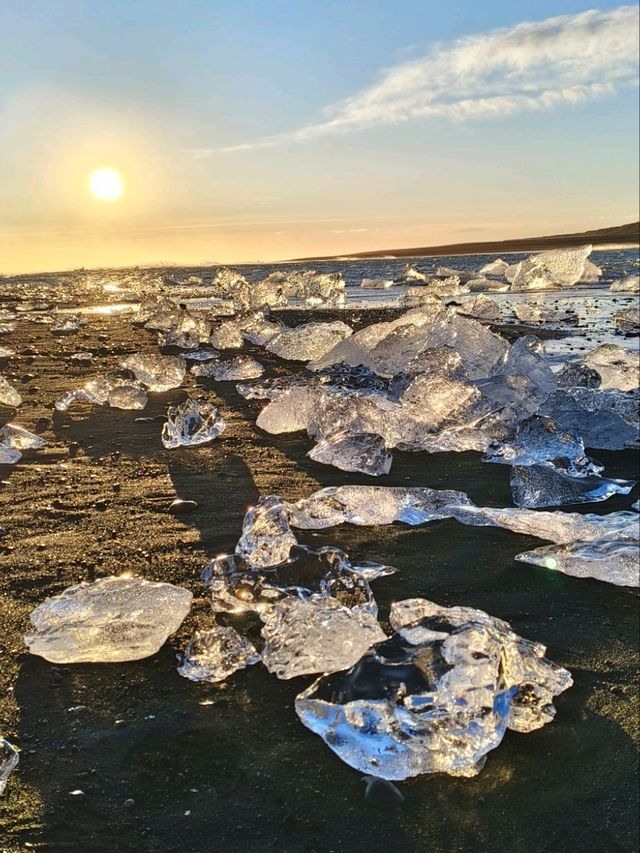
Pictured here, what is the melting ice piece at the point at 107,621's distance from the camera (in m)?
2.04

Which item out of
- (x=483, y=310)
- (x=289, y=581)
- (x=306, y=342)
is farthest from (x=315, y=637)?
(x=483, y=310)

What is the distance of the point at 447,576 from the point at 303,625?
2.48 feet

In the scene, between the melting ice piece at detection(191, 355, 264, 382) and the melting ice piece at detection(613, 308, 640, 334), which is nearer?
the melting ice piece at detection(191, 355, 264, 382)

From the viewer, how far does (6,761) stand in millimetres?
1590

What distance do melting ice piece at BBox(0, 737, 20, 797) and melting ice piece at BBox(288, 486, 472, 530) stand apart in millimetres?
1594

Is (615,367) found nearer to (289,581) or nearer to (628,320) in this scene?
(289,581)

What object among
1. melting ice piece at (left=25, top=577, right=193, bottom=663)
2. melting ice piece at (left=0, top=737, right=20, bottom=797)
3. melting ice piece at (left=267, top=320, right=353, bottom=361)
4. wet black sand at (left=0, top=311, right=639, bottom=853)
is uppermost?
melting ice piece at (left=267, top=320, right=353, bottom=361)

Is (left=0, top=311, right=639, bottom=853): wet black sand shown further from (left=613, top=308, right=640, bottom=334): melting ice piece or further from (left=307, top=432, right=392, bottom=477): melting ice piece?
(left=613, top=308, right=640, bottom=334): melting ice piece

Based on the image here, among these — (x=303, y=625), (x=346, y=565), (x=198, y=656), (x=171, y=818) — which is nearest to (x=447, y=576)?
(x=346, y=565)

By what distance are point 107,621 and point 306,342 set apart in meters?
6.13

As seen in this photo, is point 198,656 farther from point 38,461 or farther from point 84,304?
point 84,304

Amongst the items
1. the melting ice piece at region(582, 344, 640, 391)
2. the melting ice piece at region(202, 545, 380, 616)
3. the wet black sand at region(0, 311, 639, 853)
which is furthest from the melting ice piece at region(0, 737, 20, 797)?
the melting ice piece at region(582, 344, 640, 391)

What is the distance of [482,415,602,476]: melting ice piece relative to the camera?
12.7 ft

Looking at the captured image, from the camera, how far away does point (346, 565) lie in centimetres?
248
